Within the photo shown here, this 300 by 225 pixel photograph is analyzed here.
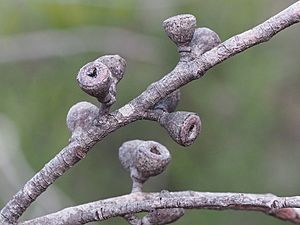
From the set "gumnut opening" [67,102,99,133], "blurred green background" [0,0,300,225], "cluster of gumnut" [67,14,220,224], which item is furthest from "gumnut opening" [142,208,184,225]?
"blurred green background" [0,0,300,225]

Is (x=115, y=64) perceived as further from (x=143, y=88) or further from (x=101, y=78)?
(x=143, y=88)

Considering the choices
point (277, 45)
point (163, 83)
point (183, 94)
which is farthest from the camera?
point (277, 45)

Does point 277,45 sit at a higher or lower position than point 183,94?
higher

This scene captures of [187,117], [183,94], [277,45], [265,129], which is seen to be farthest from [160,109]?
[277,45]

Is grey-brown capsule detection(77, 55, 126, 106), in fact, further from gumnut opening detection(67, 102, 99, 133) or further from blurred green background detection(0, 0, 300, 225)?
blurred green background detection(0, 0, 300, 225)

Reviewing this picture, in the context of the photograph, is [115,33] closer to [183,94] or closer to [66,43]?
[66,43]

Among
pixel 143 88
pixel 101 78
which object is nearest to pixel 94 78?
pixel 101 78

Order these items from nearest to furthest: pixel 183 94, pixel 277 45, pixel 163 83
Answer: pixel 163 83 < pixel 183 94 < pixel 277 45
